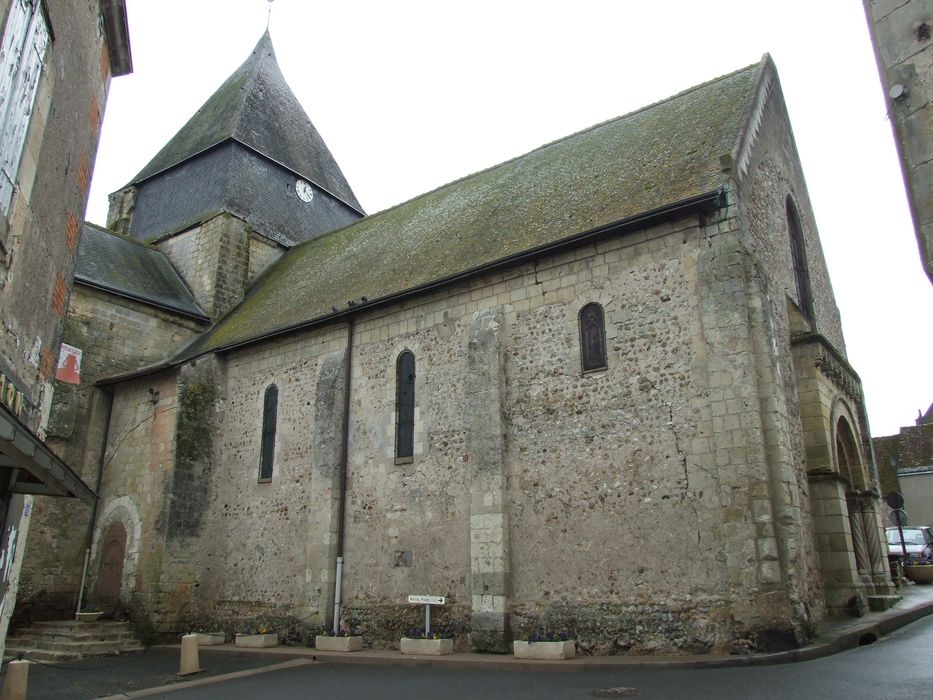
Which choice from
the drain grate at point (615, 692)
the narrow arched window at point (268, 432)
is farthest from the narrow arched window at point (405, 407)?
the drain grate at point (615, 692)

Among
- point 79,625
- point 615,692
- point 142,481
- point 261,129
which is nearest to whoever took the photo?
point 615,692

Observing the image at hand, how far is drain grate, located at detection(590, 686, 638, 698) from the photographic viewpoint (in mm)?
7122

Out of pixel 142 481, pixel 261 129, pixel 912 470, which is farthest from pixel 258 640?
pixel 912 470

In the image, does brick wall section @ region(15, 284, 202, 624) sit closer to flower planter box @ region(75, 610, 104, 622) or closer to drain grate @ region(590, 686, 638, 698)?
flower planter box @ region(75, 610, 104, 622)

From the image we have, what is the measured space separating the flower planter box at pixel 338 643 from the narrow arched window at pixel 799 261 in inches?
392

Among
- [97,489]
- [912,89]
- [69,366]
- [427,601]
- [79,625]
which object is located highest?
[69,366]

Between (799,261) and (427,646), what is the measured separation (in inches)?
392

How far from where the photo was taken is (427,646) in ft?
35.4

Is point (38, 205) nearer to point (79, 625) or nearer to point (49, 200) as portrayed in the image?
point (49, 200)

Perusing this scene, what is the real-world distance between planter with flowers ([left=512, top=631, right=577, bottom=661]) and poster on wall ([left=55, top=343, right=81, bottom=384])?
12.6 meters

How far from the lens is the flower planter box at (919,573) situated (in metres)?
17.2

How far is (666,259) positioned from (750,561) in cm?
446

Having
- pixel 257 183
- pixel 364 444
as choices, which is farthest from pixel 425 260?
pixel 257 183

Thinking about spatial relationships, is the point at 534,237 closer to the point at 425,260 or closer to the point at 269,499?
the point at 425,260
